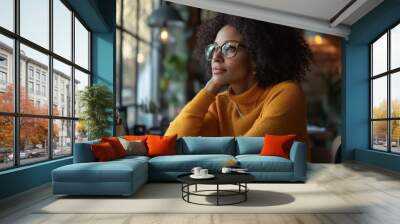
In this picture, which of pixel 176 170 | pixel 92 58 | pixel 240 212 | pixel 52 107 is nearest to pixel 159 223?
pixel 240 212

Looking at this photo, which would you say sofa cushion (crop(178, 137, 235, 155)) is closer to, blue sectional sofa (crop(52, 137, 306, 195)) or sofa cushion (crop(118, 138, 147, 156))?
blue sectional sofa (crop(52, 137, 306, 195))

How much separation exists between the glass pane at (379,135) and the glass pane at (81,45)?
240 inches

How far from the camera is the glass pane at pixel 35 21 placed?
5.26m

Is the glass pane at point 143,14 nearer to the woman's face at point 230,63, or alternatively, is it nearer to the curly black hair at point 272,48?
the curly black hair at point 272,48

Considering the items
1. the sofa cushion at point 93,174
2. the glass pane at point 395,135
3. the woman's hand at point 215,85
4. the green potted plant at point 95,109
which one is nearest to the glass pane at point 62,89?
the green potted plant at point 95,109

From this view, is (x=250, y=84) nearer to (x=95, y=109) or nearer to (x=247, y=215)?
(x=95, y=109)

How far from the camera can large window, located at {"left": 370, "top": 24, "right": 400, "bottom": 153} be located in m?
7.57

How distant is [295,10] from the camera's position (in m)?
7.14

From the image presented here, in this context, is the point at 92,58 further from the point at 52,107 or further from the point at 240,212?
the point at 240,212

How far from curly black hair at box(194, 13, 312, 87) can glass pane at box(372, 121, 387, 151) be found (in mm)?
2029

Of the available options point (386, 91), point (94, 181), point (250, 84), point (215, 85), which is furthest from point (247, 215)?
point (386, 91)

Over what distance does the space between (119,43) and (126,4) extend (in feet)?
3.12

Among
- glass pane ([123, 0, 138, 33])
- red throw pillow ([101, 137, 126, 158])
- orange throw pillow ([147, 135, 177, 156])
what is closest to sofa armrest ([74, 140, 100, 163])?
red throw pillow ([101, 137, 126, 158])

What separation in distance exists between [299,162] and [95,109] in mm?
3744
